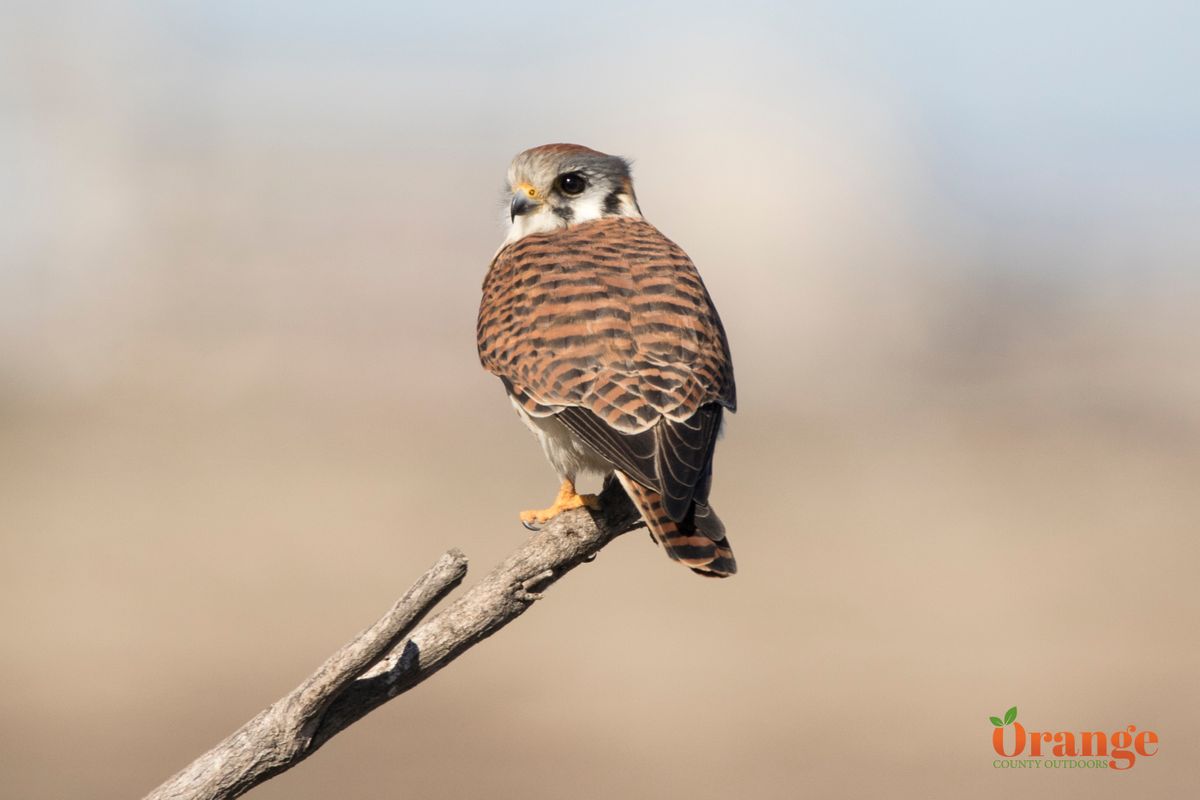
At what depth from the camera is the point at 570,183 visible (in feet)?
14.5

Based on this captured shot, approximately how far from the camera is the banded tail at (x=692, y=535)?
3.17m

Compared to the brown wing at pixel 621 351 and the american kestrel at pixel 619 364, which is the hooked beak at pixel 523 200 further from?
the brown wing at pixel 621 351

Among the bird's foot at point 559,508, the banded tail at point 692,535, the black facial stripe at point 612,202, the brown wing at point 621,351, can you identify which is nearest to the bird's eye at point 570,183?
the black facial stripe at point 612,202

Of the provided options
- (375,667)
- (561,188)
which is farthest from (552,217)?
(375,667)

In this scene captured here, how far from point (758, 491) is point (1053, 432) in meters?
5.29

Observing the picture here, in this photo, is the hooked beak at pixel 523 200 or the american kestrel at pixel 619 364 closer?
the american kestrel at pixel 619 364

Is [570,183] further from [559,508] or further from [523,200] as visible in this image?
[559,508]

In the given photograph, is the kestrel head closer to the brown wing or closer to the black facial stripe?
the black facial stripe

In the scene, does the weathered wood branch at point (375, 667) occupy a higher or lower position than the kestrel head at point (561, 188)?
lower

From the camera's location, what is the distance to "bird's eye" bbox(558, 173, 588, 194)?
441 centimetres

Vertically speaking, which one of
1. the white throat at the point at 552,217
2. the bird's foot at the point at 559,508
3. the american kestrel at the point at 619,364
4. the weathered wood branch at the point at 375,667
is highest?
the white throat at the point at 552,217

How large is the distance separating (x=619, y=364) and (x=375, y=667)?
3.99ft

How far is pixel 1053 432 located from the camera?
68.5 feet

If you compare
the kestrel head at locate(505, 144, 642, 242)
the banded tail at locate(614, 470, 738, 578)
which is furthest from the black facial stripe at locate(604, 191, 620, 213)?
the banded tail at locate(614, 470, 738, 578)
